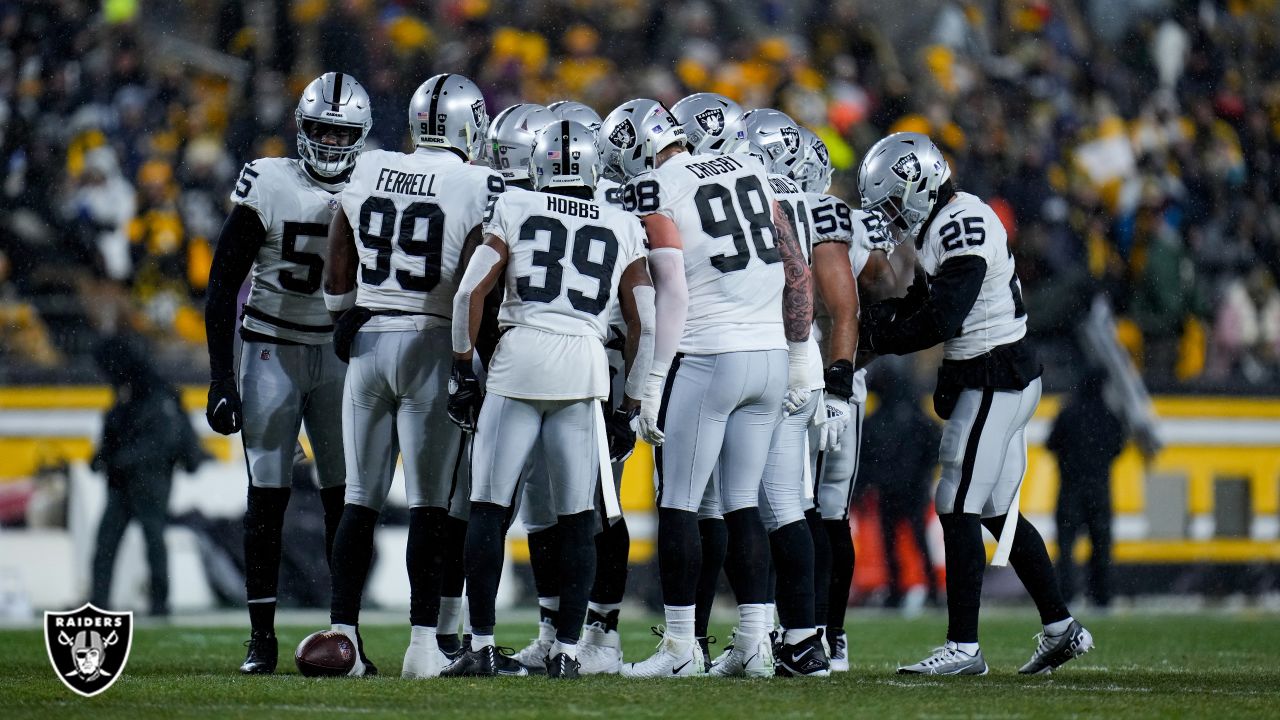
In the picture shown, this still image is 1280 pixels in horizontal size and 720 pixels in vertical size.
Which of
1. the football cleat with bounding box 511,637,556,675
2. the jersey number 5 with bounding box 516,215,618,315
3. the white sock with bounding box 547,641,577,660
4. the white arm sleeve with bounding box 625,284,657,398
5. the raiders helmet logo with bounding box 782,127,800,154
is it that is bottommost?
the football cleat with bounding box 511,637,556,675

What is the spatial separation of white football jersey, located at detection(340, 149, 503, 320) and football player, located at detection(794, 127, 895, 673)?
144 centimetres

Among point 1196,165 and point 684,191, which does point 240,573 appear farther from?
point 1196,165

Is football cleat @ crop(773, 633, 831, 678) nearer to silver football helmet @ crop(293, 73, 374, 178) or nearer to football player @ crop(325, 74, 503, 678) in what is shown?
football player @ crop(325, 74, 503, 678)

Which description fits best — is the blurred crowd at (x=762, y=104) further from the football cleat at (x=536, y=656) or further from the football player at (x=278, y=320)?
the football cleat at (x=536, y=656)

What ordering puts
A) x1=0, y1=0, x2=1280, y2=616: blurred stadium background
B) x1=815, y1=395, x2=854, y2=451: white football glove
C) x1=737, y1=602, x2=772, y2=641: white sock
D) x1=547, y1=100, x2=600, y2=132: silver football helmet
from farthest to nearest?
x1=0, y1=0, x2=1280, y2=616: blurred stadium background, x1=815, y1=395, x2=854, y2=451: white football glove, x1=547, y1=100, x2=600, y2=132: silver football helmet, x1=737, y1=602, x2=772, y2=641: white sock

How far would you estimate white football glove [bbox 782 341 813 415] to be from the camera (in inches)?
261

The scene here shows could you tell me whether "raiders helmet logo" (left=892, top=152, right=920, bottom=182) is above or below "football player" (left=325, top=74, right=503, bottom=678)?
above

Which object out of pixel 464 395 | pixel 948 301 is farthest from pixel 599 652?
pixel 948 301

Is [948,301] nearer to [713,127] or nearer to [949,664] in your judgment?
[713,127]

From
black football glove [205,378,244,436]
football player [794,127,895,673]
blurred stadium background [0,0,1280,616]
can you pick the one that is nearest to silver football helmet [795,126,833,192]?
football player [794,127,895,673]

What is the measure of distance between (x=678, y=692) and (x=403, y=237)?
1926mm

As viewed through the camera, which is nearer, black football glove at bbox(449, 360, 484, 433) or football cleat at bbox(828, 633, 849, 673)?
black football glove at bbox(449, 360, 484, 433)

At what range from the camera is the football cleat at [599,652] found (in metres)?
6.59

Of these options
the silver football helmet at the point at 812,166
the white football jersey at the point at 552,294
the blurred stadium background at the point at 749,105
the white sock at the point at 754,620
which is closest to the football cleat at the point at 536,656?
the white sock at the point at 754,620
